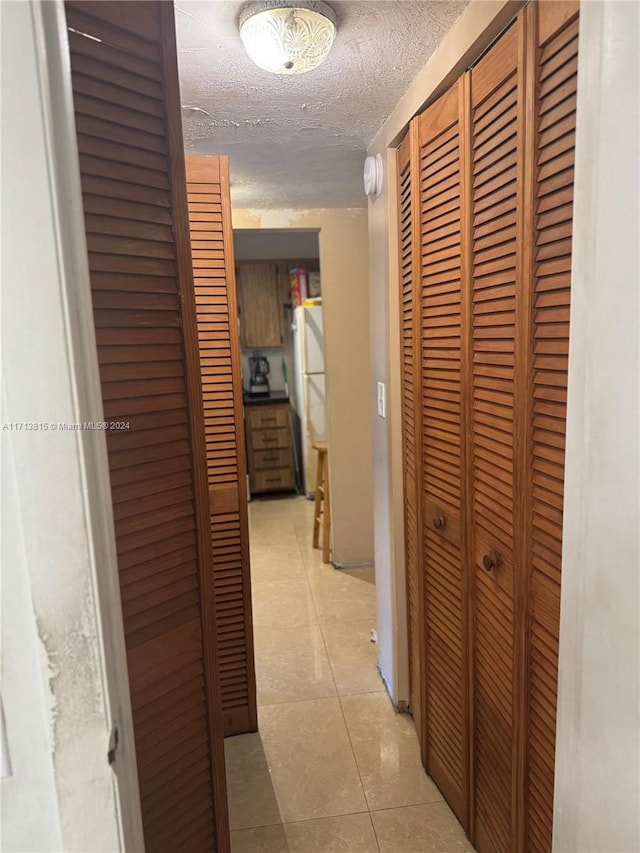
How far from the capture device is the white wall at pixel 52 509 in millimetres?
580

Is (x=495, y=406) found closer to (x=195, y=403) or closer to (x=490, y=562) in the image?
(x=490, y=562)

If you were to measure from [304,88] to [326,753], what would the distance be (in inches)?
80.5

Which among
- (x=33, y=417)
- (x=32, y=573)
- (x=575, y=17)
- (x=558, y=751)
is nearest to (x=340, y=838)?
(x=558, y=751)

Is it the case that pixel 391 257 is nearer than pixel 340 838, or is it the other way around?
pixel 340 838

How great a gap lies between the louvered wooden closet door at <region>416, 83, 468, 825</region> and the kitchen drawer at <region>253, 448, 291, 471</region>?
3.18 meters

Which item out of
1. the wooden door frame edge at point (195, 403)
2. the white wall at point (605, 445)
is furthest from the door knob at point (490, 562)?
the wooden door frame edge at point (195, 403)

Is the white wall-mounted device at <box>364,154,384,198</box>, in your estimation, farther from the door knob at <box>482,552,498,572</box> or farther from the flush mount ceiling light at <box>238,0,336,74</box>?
the door knob at <box>482,552,498,572</box>

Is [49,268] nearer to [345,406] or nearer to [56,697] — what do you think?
[56,697]

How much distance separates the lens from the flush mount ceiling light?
114 centimetres

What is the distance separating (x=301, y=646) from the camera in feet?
8.32

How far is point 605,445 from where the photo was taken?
0.73 m

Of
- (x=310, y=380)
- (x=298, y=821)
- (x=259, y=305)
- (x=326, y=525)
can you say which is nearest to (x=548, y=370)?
(x=298, y=821)

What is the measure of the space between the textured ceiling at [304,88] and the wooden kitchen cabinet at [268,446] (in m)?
2.58

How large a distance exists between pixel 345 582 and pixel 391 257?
6.52 ft
